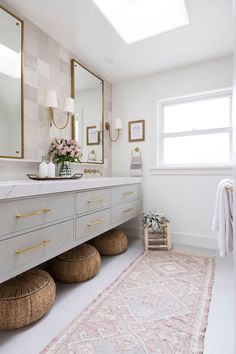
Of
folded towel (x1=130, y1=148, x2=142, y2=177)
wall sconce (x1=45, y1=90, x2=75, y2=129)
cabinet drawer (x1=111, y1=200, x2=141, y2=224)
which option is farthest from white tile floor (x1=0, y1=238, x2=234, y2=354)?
wall sconce (x1=45, y1=90, x2=75, y2=129)

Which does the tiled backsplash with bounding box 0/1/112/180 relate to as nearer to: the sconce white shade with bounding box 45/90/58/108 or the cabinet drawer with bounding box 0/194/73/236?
the sconce white shade with bounding box 45/90/58/108

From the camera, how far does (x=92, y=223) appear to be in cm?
176

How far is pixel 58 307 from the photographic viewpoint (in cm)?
146

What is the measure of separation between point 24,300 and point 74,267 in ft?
1.73

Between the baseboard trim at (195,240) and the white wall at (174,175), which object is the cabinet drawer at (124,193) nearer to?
the white wall at (174,175)

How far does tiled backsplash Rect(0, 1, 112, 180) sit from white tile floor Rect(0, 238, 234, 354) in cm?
106

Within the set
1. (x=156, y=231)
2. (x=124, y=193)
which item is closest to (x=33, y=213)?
(x=124, y=193)

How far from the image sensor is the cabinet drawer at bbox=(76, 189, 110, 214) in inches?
63.8

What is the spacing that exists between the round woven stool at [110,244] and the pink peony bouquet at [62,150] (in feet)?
3.27

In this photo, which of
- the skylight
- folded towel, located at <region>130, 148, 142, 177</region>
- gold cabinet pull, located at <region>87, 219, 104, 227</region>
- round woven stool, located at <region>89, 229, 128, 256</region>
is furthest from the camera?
folded towel, located at <region>130, 148, 142, 177</region>

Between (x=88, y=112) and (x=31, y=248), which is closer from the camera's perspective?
(x=31, y=248)

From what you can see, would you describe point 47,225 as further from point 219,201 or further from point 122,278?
point 219,201

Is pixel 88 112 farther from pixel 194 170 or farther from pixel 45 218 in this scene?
pixel 45 218

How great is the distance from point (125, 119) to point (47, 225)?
2.18 meters
